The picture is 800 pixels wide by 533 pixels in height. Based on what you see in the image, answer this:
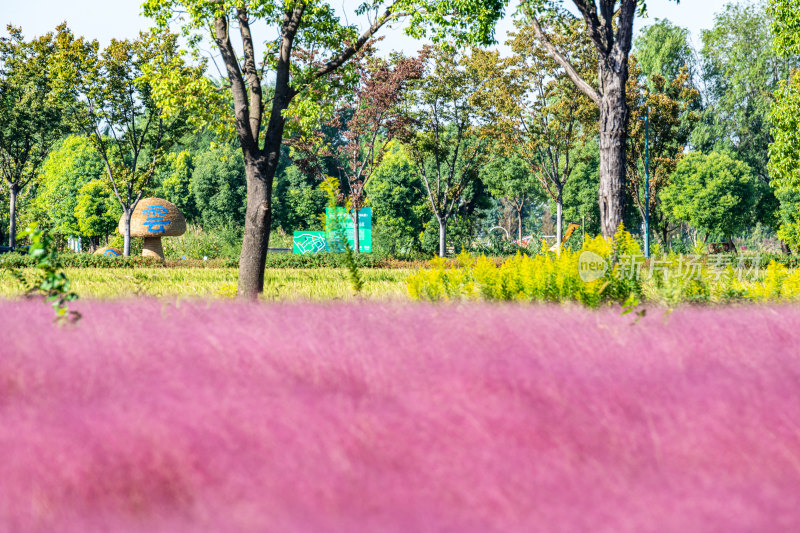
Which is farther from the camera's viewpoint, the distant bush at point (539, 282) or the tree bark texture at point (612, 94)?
the tree bark texture at point (612, 94)

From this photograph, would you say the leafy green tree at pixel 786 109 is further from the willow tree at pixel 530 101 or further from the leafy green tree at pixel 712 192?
the leafy green tree at pixel 712 192

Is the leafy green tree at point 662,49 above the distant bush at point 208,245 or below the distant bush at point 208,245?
above

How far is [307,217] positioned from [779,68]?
3376 cm

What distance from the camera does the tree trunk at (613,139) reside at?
30.4 feet

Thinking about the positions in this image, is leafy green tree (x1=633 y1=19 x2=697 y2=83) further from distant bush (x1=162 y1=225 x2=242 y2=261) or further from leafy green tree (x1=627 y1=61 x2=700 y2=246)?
distant bush (x1=162 y1=225 x2=242 y2=261)

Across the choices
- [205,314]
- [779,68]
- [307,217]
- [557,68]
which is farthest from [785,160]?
[307,217]

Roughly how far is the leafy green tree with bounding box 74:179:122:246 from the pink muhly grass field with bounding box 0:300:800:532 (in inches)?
1690

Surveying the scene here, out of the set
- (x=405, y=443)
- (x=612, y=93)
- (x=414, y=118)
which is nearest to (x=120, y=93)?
(x=414, y=118)

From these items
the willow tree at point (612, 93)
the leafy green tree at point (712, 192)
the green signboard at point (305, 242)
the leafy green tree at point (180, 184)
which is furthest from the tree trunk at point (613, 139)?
the leafy green tree at point (180, 184)

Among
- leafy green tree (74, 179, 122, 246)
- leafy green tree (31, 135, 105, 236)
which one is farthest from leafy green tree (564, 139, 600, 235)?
leafy green tree (31, 135, 105, 236)

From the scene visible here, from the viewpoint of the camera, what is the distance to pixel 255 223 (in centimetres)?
880

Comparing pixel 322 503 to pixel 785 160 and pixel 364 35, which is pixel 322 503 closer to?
pixel 364 35

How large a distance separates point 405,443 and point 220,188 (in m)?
52.1

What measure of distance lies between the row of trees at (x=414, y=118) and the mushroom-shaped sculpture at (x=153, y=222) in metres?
0.86
